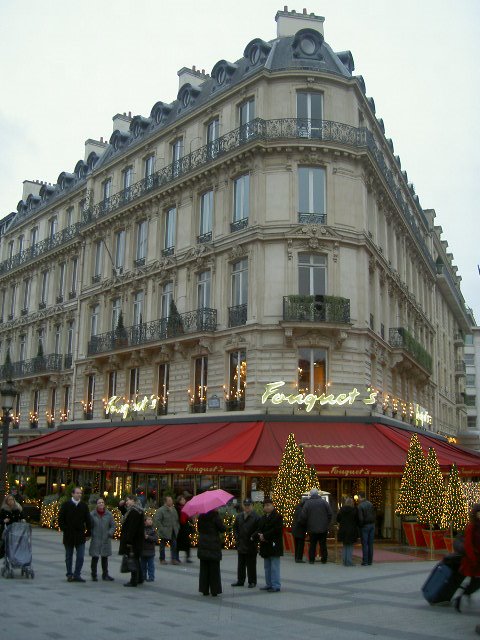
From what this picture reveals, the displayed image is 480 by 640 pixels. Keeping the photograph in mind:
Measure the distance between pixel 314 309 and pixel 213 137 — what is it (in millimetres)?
8120

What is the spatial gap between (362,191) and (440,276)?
56.0ft

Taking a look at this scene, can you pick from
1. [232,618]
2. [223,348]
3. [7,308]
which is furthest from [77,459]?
[7,308]

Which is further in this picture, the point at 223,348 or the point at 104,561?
the point at 223,348

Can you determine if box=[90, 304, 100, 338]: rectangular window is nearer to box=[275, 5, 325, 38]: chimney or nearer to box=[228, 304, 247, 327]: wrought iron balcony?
box=[228, 304, 247, 327]: wrought iron balcony

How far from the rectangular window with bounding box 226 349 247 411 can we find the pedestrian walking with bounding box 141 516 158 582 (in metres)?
9.87

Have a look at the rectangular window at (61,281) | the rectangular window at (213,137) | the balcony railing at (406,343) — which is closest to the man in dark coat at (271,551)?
the balcony railing at (406,343)

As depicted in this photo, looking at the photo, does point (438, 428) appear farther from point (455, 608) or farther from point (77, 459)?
point (455, 608)

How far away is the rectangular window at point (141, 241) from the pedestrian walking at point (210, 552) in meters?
17.8

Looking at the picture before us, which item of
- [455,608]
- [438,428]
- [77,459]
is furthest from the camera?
[438,428]

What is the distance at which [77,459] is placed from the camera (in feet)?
73.1

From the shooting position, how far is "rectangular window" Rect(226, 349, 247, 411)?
21781 millimetres

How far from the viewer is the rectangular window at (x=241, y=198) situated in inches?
911

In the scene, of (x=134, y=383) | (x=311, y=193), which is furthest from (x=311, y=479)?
(x=134, y=383)

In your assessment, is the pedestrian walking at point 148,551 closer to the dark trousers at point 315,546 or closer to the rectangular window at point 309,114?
the dark trousers at point 315,546
